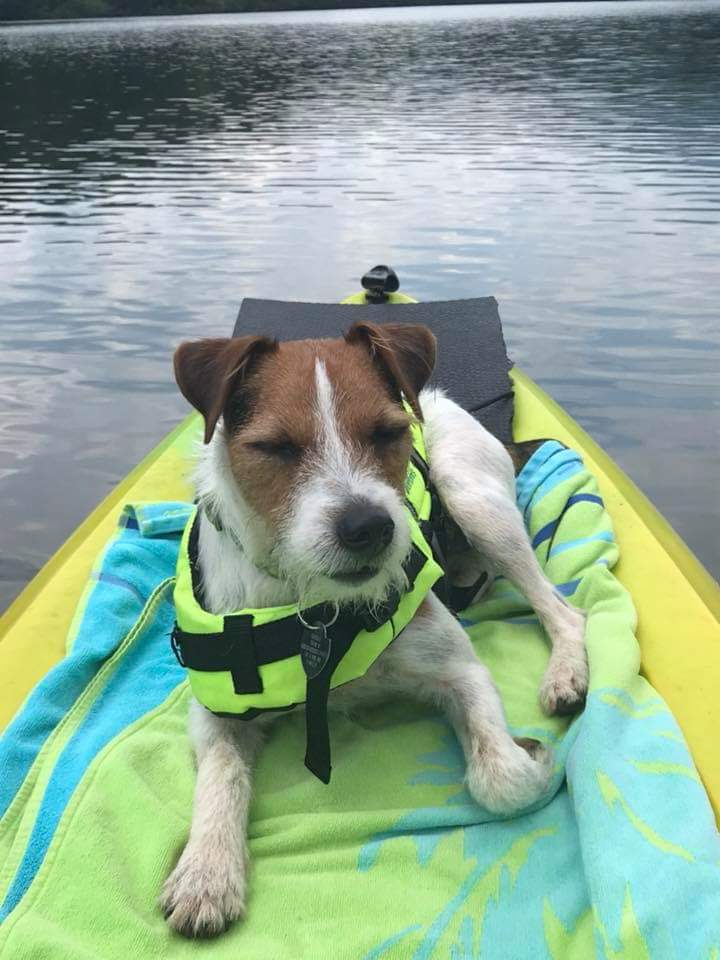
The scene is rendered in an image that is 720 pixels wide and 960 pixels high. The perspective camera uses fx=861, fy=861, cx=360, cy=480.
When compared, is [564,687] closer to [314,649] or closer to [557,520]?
[314,649]

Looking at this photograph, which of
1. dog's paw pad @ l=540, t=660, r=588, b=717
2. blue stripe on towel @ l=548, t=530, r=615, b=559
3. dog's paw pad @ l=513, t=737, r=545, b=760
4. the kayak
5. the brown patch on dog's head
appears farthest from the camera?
blue stripe on towel @ l=548, t=530, r=615, b=559

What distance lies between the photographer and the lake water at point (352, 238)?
24.6 ft

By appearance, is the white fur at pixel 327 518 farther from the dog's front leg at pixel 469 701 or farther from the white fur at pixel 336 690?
the dog's front leg at pixel 469 701

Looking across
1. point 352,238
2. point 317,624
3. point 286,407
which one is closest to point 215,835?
point 317,624

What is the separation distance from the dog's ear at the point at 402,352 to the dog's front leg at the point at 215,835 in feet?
4.24

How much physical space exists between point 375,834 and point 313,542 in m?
0.95

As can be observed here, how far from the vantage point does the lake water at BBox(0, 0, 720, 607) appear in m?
7.50

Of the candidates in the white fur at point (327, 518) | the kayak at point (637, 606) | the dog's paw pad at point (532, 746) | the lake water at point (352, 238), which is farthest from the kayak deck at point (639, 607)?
the lake water at point (352, 238)

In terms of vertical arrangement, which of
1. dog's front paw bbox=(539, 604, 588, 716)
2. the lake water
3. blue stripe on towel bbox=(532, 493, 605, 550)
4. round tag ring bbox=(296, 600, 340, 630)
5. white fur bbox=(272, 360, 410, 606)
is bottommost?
the lake water

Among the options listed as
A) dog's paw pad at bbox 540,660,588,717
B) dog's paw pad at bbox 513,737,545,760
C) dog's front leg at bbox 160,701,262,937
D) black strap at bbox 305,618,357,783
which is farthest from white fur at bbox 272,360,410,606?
dog's paw pad at bbox 540,660,588,717

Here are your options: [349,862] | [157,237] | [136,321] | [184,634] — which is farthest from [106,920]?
[157,237]

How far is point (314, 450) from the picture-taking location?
259 cm

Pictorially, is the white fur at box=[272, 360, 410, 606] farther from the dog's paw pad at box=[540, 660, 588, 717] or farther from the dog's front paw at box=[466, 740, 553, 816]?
the dog's paw pad at box=[540, 660, 588, 717]

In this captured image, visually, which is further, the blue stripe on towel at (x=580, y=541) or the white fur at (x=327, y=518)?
the blue stripe on towel at (x=580, y=541)
